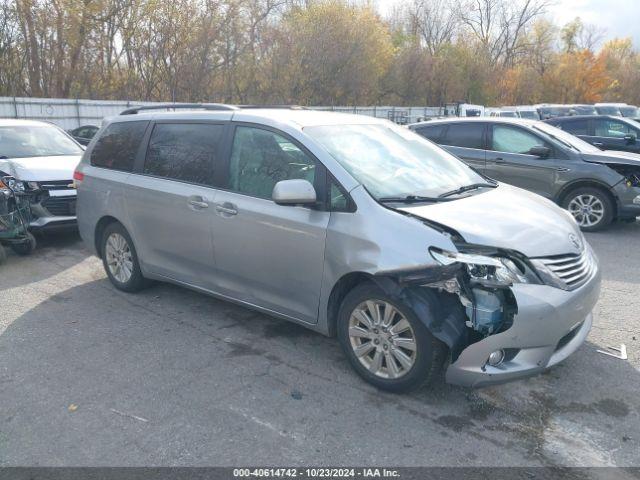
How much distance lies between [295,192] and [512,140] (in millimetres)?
6263

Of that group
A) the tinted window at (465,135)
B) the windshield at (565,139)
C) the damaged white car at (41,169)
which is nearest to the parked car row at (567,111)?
the windshield at (565,139)

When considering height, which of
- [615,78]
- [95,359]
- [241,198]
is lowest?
[95,359]

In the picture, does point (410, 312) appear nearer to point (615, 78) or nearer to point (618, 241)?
A: point (618, 241)

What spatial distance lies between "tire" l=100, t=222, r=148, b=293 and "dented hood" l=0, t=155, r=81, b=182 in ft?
7.50

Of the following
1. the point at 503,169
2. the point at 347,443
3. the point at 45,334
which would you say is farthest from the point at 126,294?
the point at 503,169

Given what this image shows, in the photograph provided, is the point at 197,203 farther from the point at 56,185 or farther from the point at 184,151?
the point at 56,185

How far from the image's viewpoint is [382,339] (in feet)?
11.5

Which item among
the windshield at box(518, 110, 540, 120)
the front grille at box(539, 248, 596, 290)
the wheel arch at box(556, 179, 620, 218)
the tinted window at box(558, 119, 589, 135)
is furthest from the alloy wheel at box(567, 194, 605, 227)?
the windshield at box(518, 110, 540, 120)

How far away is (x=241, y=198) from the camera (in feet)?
13.8

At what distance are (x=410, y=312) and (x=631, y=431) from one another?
57.2 inches

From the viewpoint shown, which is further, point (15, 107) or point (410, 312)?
point (15, 107)

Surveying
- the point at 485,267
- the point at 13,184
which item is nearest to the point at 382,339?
the point at 485,267

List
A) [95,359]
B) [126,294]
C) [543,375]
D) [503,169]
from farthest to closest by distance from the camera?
[503,169]
[126,294]
[95,359]
[543,375]

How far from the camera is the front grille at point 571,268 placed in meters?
3.38
